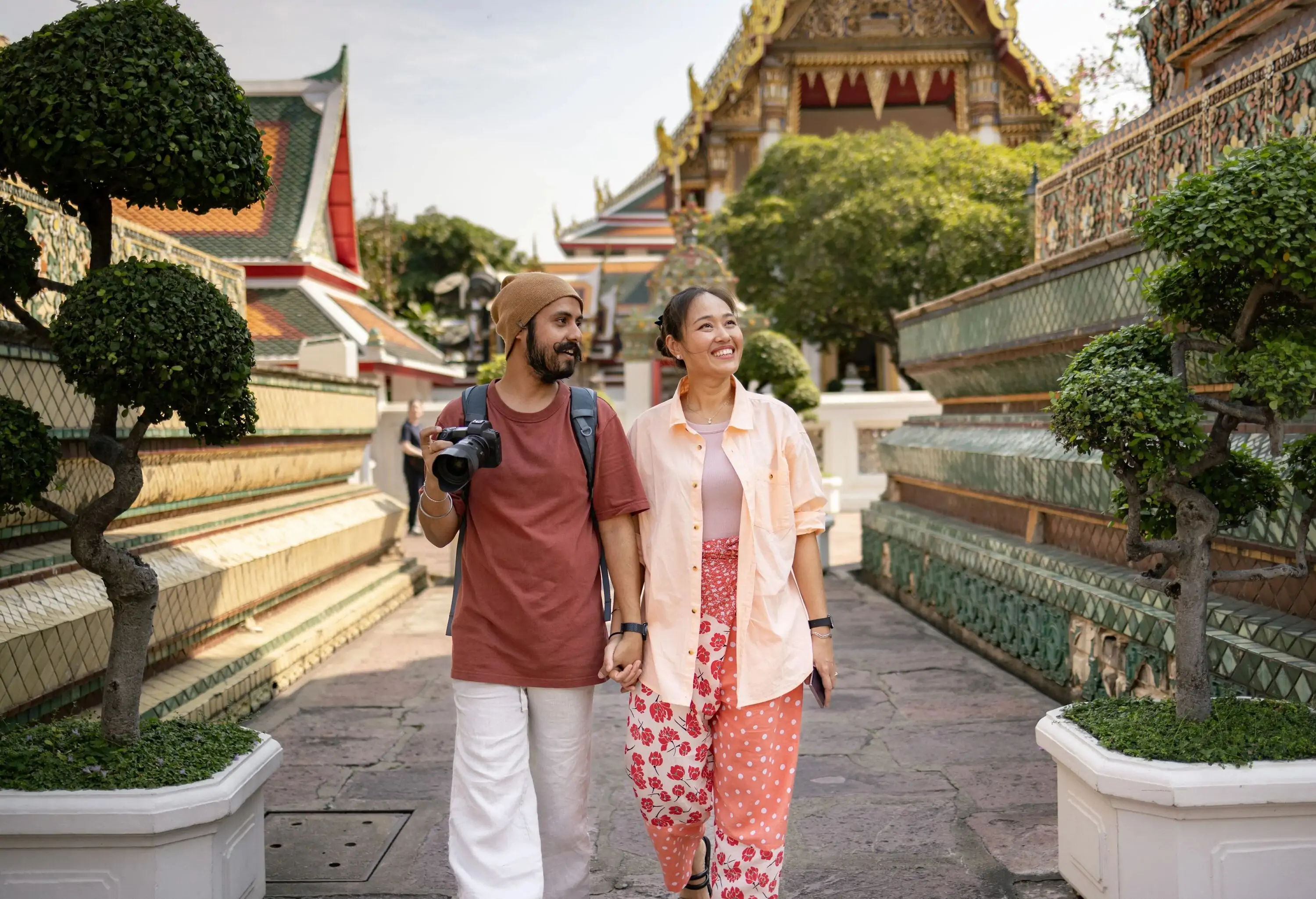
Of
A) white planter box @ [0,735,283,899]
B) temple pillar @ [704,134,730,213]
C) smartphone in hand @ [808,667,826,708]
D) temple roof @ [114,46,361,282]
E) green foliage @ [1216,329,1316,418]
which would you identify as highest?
temple pillar @ [704,134,730,213]

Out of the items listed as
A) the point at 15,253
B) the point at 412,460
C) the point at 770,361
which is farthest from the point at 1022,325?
the point at 412,460

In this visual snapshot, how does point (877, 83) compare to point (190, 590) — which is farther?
point (877, 83)

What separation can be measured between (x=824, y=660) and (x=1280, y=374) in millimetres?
1243

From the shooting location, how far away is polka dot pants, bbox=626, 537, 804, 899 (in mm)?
2869

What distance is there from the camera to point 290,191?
47.5 feet

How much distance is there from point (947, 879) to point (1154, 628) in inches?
56.5

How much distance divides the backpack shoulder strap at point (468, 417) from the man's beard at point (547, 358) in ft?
0.52

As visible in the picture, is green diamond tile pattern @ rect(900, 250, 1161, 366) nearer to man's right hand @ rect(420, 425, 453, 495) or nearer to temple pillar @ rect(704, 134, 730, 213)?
man's right hand @ rect(420, 425, 453, 495)

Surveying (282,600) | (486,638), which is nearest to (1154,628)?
(486,638)

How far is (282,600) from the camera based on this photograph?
670 centimetres

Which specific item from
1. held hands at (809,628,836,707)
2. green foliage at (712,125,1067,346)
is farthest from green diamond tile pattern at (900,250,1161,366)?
green foliage at (712,125,1067,346)

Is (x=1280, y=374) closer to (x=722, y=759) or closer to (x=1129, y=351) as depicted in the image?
(x=1129, y=351)

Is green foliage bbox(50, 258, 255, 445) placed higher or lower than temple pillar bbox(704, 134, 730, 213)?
lower

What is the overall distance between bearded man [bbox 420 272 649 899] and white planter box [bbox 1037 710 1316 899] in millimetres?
1194
